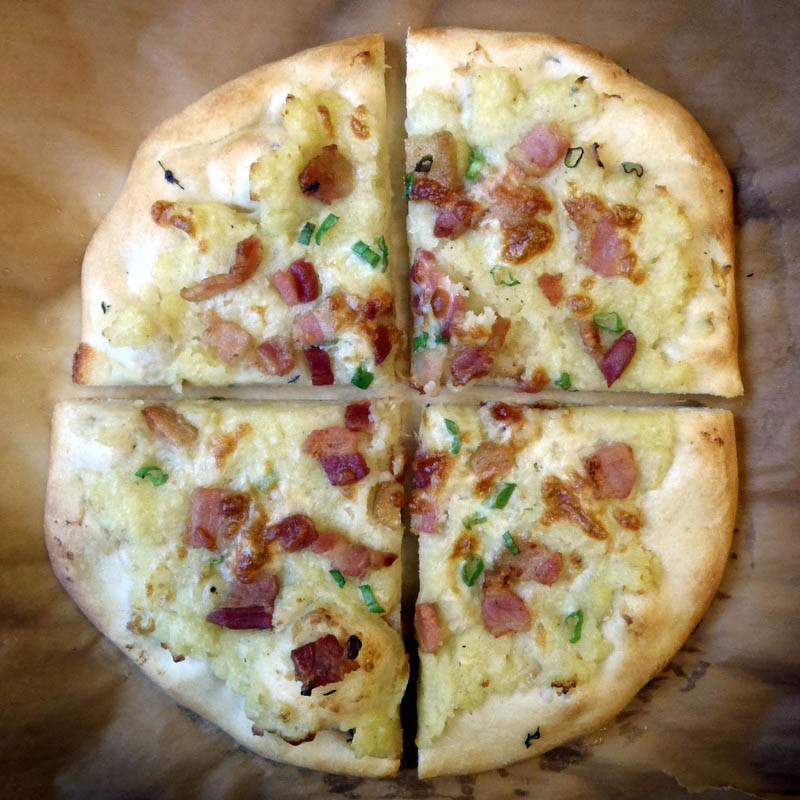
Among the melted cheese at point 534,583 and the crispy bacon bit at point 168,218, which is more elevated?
the crispy bacon bit at point 168,218

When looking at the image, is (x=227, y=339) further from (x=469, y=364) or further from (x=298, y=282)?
(x=469, y=364)

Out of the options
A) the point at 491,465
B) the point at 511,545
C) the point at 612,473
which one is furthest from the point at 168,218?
the point at 612,473

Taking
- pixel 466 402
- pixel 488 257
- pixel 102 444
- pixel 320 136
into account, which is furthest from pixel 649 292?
pixel 102 444

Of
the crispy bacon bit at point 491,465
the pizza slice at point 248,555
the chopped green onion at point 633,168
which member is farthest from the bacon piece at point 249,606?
the chopped green onion at point 633,168

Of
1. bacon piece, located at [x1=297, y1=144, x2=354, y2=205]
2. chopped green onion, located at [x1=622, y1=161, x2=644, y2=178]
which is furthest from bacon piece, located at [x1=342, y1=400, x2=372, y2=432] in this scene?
chopped green onion, located at [x1=622, y1=161, x2=644, y2=178]

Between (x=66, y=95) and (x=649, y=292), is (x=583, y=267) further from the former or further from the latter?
(x=66, y=95)

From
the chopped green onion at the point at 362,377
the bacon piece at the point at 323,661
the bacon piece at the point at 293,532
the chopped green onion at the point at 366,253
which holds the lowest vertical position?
the bacon piece at the point at 323,661

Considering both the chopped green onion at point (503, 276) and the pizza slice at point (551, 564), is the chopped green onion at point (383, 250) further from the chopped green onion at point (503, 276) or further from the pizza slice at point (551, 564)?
the pizza slice at point (551, 564)
